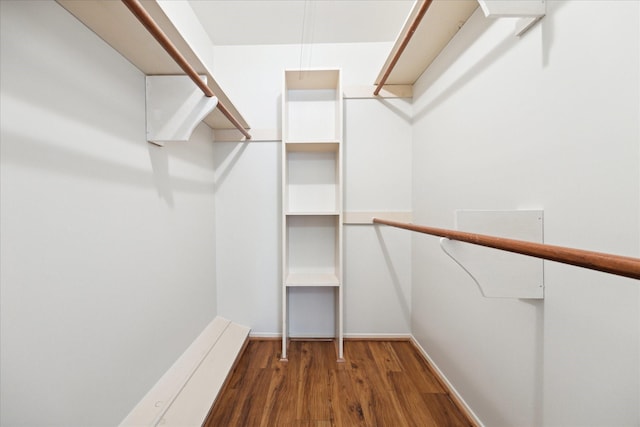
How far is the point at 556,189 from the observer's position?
773 millimetres

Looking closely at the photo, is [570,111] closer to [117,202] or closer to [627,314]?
[627,314]

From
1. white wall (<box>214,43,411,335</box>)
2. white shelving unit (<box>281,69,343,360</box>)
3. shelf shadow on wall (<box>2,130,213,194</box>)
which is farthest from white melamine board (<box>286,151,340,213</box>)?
shelf shadow on wall (<box>2,130,213,194</box>)

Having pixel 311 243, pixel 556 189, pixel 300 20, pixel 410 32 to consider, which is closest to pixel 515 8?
pixel 410 32

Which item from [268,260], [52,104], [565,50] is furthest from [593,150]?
[268,260]

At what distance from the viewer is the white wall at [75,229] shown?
0.62m

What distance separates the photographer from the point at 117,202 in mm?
948

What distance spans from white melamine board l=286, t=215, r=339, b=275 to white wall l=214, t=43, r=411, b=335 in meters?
0.10

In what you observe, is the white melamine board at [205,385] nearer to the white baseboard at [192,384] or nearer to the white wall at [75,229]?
the white baseboard at [192,384]

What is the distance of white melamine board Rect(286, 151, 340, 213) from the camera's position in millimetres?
1929

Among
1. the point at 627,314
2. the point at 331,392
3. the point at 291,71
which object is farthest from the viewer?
the point at 291,71

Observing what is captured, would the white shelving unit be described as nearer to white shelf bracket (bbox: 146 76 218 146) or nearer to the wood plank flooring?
the wood plank flooring

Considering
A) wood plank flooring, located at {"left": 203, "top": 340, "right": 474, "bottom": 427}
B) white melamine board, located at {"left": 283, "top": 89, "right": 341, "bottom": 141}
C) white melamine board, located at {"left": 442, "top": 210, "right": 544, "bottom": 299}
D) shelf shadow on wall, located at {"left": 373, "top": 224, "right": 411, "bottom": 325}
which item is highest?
white melamine board, located at {"left": 283, "top": 89, "right": 341, "bottom": 141}

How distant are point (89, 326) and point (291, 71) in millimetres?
1683

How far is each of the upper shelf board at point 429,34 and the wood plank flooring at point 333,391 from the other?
1.83 metres
